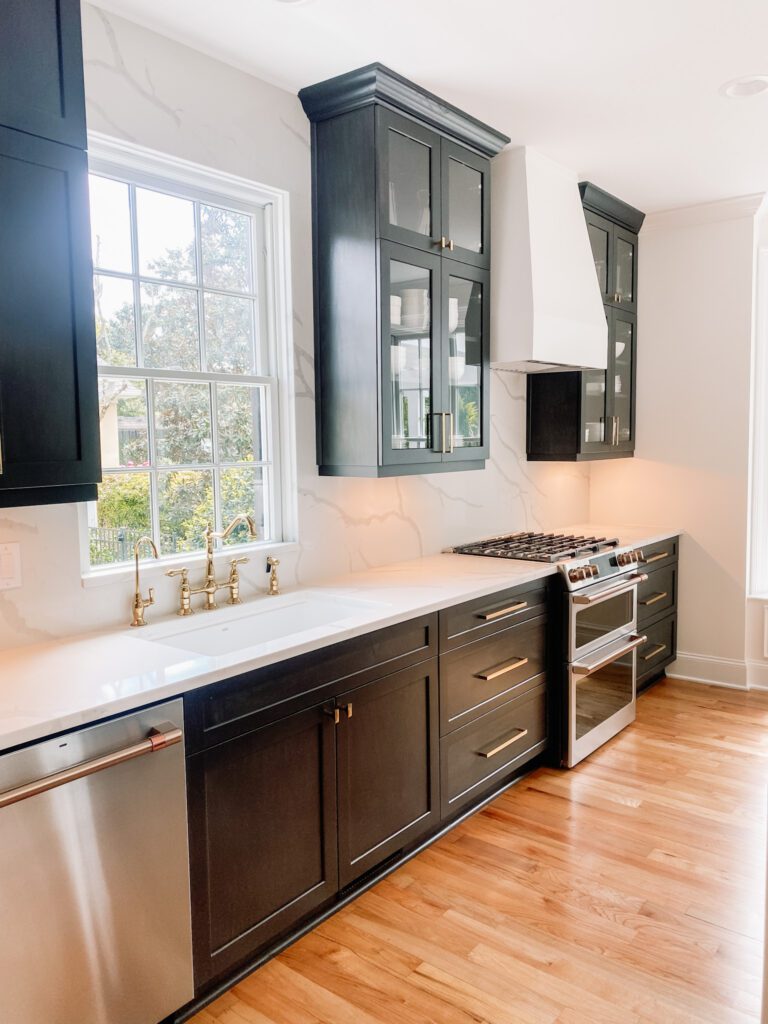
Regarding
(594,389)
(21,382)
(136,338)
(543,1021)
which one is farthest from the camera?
(594,389)

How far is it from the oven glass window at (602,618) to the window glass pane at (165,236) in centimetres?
210

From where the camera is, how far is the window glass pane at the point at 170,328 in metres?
2.59

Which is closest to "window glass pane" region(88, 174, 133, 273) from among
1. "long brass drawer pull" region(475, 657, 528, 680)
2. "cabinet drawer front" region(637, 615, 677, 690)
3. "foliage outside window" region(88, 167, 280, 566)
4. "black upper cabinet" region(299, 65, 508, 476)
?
"foliage outside window" region(88, 167, 280, 566)

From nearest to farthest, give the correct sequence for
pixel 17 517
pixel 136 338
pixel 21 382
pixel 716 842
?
pixel 21 382 → pixel 17 517 → pixel 136 338 → pixel 716 842

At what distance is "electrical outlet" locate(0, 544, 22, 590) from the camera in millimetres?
2133

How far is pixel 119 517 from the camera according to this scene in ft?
8.27

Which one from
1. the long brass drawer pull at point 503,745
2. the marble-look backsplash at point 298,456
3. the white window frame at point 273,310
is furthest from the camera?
the long brass drawer pull at point 503,745

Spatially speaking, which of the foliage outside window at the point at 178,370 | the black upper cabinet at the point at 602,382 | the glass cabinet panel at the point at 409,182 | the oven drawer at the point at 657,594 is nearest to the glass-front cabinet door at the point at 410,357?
the glass cabinet panel at the point at 409,182

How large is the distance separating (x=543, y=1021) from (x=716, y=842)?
46.0 inches

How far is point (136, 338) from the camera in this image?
2551 millimetres

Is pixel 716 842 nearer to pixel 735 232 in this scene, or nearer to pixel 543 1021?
pixel 543 1021

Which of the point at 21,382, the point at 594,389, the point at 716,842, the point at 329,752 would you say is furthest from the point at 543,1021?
the point at 594,389

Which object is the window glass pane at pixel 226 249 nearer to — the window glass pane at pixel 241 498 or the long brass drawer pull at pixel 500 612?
the window glass pane at pixel 241 498

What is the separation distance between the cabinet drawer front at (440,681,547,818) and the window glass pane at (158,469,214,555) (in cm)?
113
